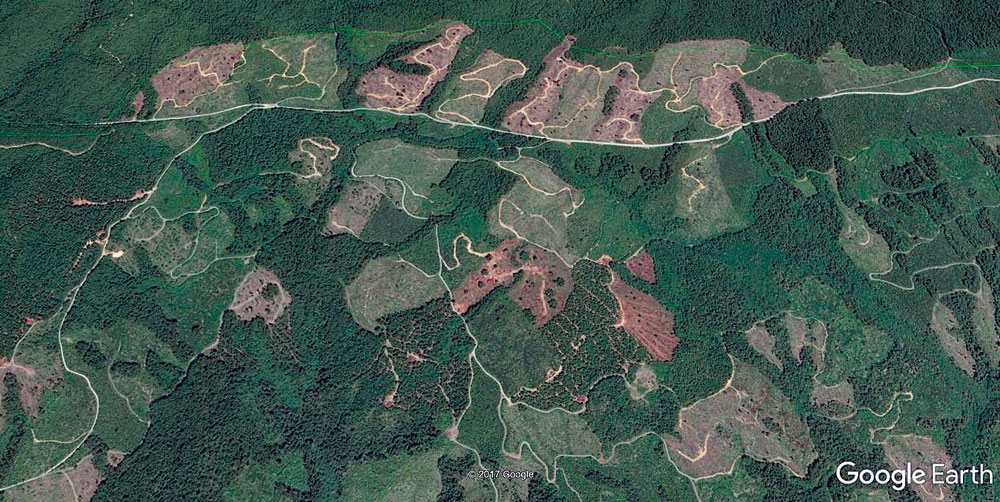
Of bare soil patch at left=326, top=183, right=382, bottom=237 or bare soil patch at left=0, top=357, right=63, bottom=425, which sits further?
bare soil patch at left=326, top=183, right=382, bottom=237

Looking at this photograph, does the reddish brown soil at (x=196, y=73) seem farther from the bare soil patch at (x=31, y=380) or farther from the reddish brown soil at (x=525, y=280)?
the reddish brown soil at (x=525, y=280)

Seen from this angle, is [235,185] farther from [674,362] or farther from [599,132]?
[674,362]

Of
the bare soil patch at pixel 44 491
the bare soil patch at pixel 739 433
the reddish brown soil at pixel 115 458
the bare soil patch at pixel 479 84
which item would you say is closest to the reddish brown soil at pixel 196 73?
the bare soil patch at pixel 479 84

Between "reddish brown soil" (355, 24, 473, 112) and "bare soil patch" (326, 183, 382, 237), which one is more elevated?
"reddish brown soil" (355, 24, 473, 112)

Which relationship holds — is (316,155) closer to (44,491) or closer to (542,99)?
(542,99)

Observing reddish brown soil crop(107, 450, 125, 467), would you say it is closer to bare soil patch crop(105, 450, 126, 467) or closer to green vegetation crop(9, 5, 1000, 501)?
bare soil patch crop(105, 450, 126, 467)

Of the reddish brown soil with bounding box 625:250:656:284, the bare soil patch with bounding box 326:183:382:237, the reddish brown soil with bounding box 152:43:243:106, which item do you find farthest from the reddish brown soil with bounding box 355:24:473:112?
the reddish brown soil with bounding box 625:250:656:284

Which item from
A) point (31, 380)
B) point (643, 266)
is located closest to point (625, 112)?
point (643, 266)
